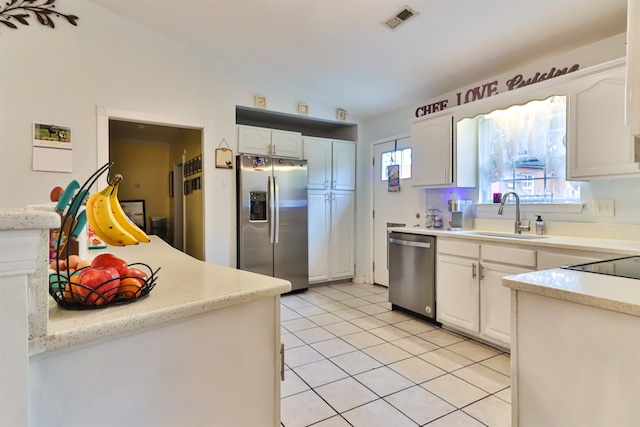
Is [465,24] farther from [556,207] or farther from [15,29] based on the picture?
[15,29]

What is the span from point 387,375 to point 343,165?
127 inches

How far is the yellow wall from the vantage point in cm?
621

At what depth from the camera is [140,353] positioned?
0.80 m

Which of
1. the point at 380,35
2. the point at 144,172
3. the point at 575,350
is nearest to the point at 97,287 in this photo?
the point at 575,350

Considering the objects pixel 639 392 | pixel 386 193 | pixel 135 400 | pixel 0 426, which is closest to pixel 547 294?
pixel 639 392

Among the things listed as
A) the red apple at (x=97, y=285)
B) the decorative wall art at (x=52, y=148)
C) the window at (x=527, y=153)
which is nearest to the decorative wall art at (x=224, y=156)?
the decorative wall art at (x=52, y=148)

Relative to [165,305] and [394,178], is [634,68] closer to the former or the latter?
[165,305]

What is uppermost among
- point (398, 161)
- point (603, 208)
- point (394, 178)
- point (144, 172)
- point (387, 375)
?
point (144, 172)

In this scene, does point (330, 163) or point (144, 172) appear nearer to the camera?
point (330, 163)

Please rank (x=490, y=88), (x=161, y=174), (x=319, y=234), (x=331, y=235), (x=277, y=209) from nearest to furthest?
1. (x=490, y=88)
2. (x=277, y=209)
3. (x=319, y=234)
4. (x=331, y=235)
5. (x=161, y=174)

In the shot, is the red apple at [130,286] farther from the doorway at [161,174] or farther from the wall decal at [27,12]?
the doorway at [161,174]

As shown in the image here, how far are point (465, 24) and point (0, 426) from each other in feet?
10.7

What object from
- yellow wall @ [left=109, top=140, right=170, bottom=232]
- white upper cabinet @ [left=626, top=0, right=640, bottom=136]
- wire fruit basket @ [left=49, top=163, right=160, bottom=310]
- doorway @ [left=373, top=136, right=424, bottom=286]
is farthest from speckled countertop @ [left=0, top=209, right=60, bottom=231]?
yellow wall @ [left=109, top=140, right=170, bottom=232]

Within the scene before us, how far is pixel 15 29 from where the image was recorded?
2.80 m
